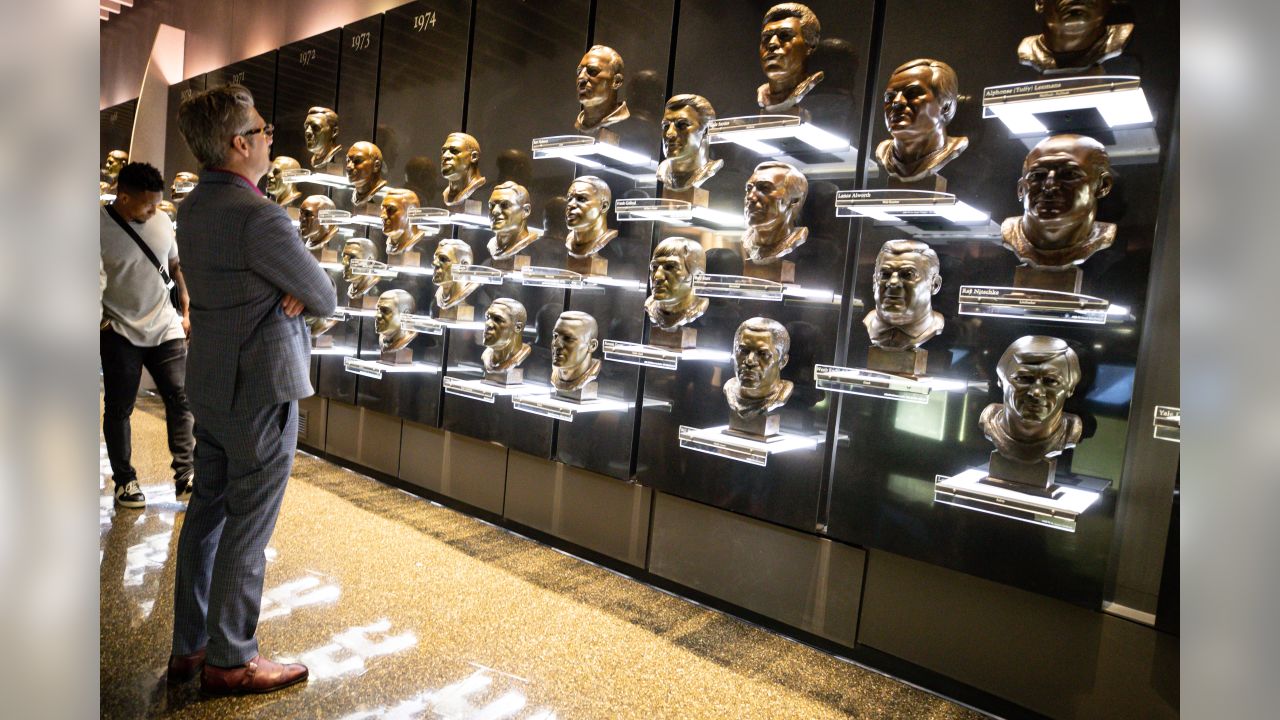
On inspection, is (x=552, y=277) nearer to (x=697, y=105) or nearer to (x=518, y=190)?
(x=518, y=190)

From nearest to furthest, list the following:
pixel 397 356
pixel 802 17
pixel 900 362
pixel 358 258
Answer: pixel 900 362 < pixel 802 17 < pixel 397 356 < pixel 358 258

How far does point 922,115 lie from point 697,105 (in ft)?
3.82

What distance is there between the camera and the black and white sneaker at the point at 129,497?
455 centimetres

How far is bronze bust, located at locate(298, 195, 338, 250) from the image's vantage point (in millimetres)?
6051

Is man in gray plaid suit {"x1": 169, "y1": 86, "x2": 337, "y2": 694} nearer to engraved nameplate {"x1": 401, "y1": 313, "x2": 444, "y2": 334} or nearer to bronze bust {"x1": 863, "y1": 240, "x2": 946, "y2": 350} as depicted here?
bronze bust {"x1": 863, "y1": 240, "x2": 946, "y2": 350}

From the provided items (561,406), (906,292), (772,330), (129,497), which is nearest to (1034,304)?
(906,292)

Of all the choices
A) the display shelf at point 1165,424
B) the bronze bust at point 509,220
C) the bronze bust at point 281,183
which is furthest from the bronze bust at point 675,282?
the bronze bust at point 281,183

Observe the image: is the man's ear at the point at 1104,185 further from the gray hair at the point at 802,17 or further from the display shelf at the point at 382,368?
the display shelf at the point at 382,368

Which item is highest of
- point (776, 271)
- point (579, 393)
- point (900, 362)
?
point (776, 271)

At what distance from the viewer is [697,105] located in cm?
376

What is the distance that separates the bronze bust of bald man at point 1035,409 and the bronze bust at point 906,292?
0.33 metres

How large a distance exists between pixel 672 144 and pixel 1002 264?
1.63 m
